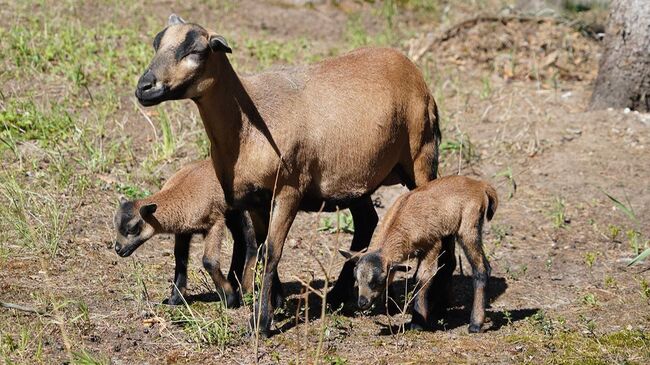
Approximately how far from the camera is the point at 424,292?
7.57 metres

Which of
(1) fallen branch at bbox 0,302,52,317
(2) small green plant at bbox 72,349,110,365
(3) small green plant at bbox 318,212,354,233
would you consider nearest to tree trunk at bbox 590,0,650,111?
(3) small green plant at bbox 318,212,354,233

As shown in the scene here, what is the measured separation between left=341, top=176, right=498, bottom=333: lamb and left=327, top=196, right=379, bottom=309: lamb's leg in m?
0.68

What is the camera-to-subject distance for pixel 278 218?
7.28 meters

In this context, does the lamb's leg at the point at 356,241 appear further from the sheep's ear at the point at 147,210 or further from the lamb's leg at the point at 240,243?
the sheep's ear at the point at 147,210

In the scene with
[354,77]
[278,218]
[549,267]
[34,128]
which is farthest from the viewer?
[34,128]

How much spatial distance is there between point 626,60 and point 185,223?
5727 mm

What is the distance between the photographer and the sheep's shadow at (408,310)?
7723mm

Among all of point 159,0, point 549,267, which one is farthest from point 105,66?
point 549,267

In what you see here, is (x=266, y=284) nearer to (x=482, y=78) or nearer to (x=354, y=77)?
(x=354, y=77)

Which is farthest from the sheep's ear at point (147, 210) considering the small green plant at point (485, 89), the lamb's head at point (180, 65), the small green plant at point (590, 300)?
the small green plant at point (485, 89)

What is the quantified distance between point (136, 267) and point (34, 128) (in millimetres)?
3131

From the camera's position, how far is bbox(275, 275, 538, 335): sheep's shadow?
304 inches

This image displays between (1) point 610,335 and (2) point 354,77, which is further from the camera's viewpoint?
(2) point 354,77

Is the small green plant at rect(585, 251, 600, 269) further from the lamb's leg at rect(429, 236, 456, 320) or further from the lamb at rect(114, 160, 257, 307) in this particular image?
A: the lamb at rect(114, 160, 257, 307)
